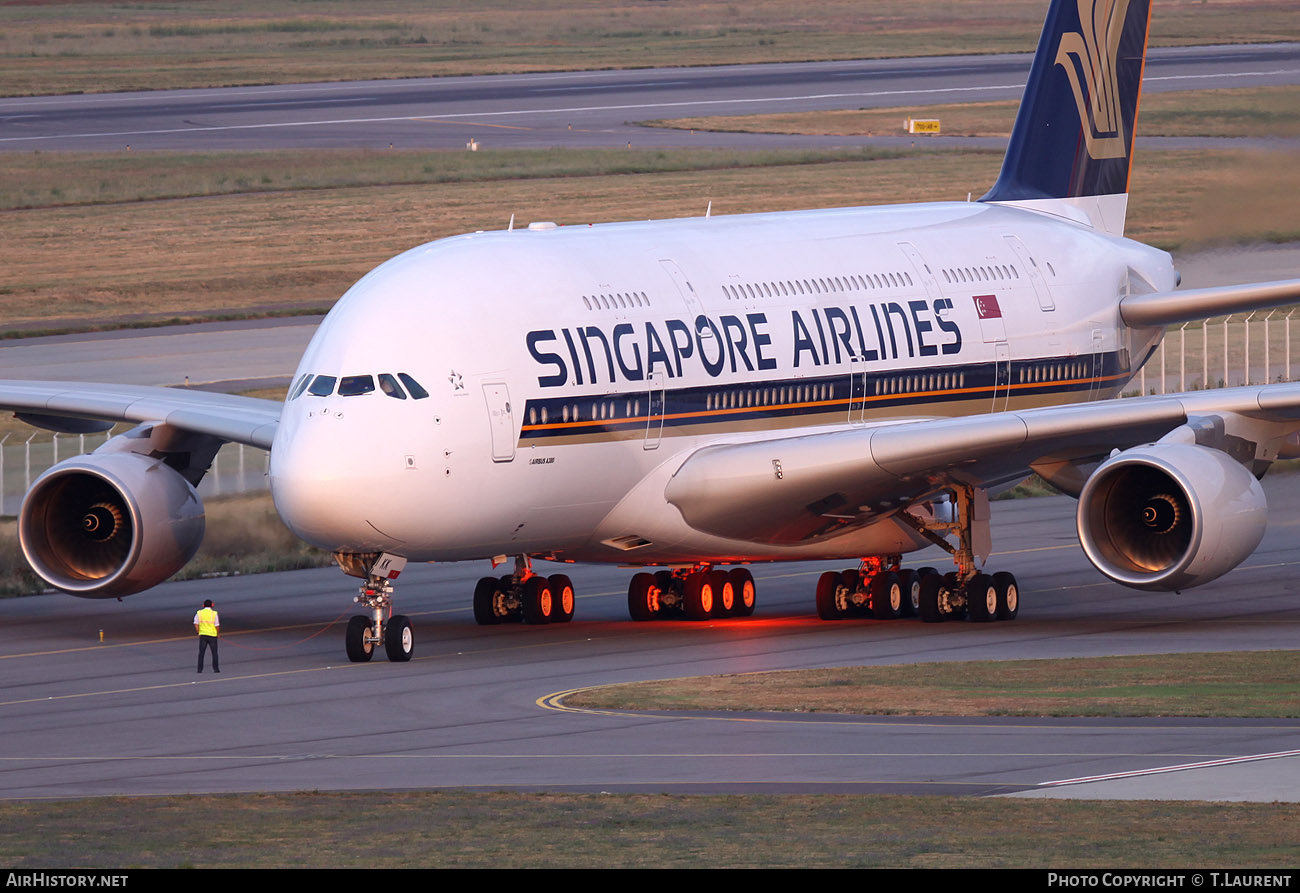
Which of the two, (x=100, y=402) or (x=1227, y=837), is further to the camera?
(x=100, y=402)

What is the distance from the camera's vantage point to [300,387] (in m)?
31.9

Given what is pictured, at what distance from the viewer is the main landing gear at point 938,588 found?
1435 inches

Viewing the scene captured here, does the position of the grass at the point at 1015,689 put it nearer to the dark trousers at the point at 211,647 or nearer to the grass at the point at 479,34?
the dark trousers at the point at 211,647

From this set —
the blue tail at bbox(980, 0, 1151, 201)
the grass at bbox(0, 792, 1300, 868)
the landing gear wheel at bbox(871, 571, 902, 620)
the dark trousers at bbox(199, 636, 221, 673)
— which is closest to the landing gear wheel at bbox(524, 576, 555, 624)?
the landing gear wheel at bbox(871, 571, 902, 620)

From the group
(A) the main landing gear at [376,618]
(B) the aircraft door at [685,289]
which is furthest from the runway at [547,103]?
(A) the main landing gear at [376,618]

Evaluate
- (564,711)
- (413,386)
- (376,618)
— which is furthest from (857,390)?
(564,711)

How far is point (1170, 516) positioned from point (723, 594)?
23.6 feet

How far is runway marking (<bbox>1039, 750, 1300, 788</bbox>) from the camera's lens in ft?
71.7

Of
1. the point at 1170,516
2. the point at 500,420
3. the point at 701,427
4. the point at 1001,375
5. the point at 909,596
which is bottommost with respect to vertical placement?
the point at 909,596

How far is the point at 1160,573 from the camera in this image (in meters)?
32.9

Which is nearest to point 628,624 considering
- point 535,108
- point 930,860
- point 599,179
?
point 930,860

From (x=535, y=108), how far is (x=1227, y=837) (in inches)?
3715

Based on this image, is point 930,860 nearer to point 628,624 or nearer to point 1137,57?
point 628,624

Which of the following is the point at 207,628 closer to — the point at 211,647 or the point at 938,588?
the point at 211,647
